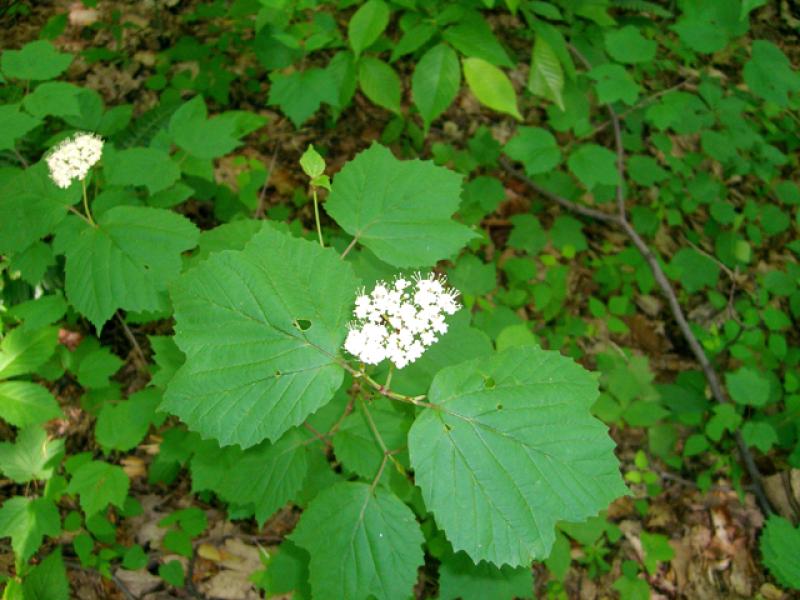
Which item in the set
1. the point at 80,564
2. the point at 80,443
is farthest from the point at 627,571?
the point at 80,443

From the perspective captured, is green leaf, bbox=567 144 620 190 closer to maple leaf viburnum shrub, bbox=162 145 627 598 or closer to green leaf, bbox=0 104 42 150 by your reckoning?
maple leaf viburnum shrub, bbox=162 145 627 598

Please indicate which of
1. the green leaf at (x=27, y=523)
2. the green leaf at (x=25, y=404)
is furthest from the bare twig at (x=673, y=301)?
the green leaf at (x=27, y=523)

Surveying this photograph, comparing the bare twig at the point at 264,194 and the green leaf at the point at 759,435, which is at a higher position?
the bare twig at the point at 264,194

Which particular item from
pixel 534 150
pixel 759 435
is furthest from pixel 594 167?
pixel 759 435

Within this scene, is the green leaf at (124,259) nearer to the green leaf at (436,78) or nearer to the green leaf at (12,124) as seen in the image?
the green leaf at (12,124)

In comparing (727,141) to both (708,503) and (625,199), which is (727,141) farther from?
(708,503)

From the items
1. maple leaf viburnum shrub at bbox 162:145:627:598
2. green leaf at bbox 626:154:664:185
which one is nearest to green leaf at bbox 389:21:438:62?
maple leaf viburnum shrub at bbox 162:145:627:598

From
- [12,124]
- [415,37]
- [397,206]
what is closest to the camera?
[397,206]

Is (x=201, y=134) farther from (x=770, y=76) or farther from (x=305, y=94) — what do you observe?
(x=770, y=76)
